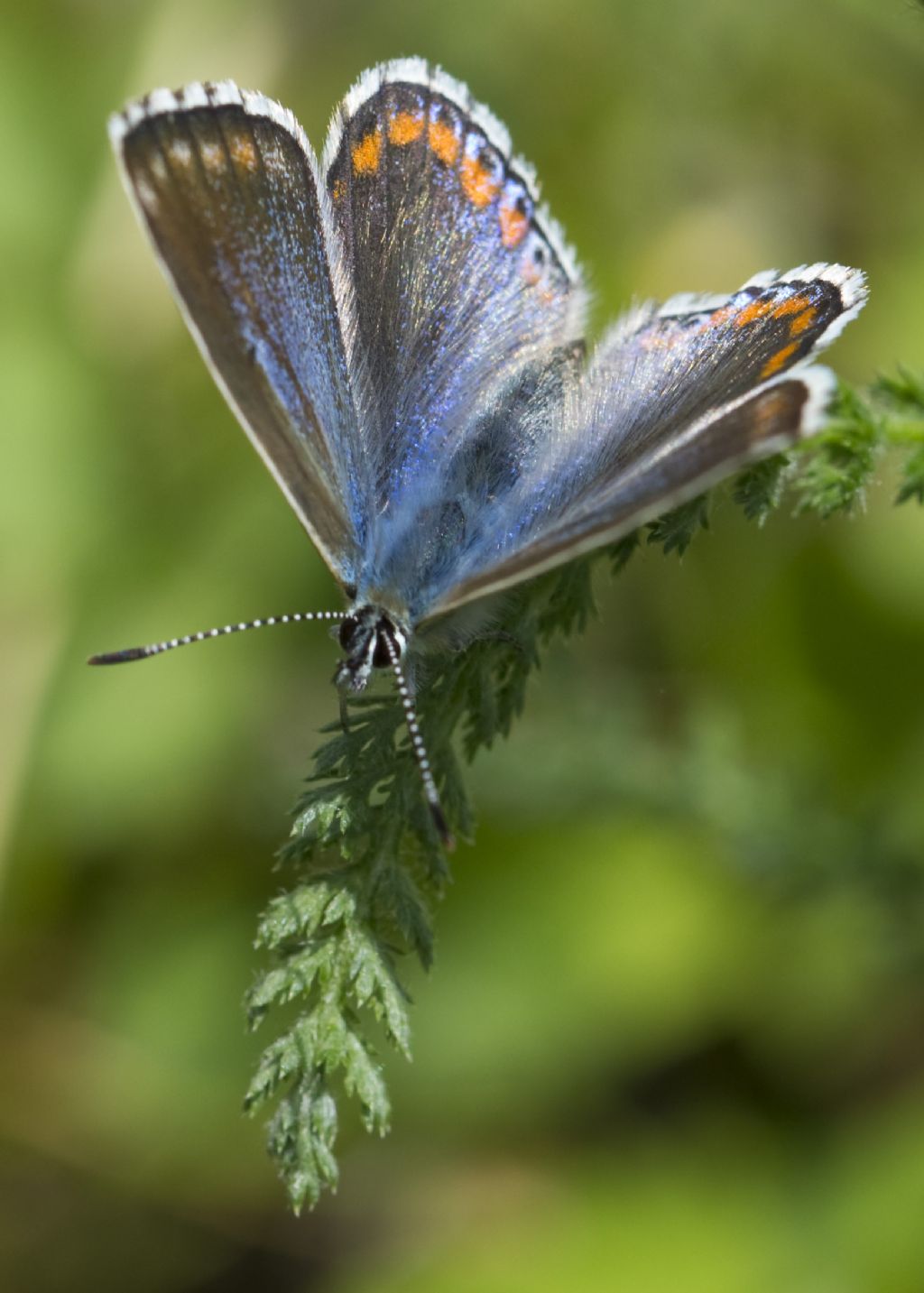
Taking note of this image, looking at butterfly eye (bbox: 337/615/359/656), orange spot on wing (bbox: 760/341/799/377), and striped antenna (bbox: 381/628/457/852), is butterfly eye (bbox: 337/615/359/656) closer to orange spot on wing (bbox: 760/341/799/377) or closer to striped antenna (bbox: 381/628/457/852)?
striped antenna (bbox: 381/628/457/852)

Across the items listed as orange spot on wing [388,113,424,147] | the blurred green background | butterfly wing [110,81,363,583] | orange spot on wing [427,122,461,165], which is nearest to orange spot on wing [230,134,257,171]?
butterfly wing [110,81,363,583]

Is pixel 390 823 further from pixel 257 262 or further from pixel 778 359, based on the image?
pixel 257 262

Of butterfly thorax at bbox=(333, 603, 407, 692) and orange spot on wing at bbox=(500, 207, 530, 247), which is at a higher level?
orange spot on wing at bbox=(500, 207, 530, 247)

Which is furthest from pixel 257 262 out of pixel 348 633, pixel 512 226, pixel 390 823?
pixel 390 823

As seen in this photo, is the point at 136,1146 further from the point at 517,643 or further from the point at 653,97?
the point at 653,97

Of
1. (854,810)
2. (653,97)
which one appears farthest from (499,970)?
(653,97)

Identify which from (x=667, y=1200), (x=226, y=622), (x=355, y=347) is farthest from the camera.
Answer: (x=226, y=622)
